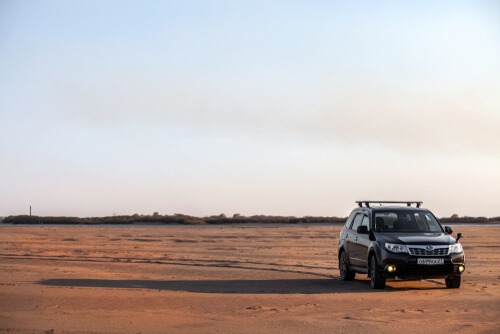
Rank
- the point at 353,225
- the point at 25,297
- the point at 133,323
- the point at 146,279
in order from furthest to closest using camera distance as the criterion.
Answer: the point at 353,225, the point at 146,279, the point at 25,297, the point at 133,323

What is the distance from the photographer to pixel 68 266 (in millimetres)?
25891

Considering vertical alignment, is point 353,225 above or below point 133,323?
above

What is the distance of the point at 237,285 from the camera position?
821 inches

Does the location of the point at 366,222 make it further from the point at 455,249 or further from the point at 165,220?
the point at 165,220

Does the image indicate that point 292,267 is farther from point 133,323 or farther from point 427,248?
point 133,323

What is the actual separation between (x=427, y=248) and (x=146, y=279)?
6277 millimetres

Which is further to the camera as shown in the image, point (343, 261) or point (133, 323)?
point (343, 261)

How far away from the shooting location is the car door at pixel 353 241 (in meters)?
22.4

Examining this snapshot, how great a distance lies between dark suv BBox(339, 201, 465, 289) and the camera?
2025cm

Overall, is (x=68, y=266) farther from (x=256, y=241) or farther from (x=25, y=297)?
(x=256, y=241)

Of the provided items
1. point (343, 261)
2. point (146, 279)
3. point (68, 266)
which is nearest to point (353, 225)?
point (343, 261)

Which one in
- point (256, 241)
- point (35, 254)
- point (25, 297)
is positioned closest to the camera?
point (25, 297)

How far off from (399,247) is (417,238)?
494 millimetres

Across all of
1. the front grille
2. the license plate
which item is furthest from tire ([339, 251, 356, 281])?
the license plate
